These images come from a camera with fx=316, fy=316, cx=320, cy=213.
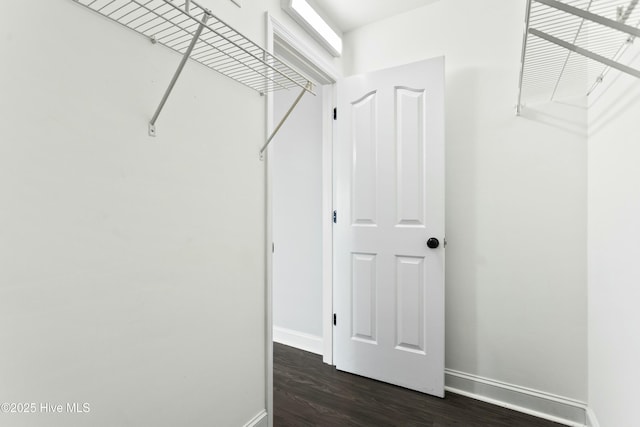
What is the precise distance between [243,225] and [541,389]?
1.88 m

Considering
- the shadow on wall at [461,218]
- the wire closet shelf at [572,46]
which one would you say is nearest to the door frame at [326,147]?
the shadow on wall at [461,218]

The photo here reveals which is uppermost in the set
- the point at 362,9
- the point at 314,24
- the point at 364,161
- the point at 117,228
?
the point at 362,9

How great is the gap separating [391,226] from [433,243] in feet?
0.93

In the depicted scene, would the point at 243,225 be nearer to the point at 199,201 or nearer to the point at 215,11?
the point at 199,201

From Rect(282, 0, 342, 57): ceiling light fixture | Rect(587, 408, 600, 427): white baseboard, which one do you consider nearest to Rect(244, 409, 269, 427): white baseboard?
Rect(587, 408, 600, 427): white baseboard

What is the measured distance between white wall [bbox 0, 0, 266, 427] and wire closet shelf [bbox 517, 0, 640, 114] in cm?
118

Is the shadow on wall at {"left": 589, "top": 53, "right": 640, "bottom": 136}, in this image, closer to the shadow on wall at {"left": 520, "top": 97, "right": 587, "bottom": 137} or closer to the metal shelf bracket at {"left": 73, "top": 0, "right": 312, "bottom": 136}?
the shadow on wall at {"left": 520, "top": 97, "right": 587, "bottom": 137}

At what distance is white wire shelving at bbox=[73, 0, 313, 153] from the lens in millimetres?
913

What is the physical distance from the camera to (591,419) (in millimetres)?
1569

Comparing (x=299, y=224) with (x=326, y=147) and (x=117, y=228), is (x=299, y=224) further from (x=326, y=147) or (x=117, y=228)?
(x=117, y=228)

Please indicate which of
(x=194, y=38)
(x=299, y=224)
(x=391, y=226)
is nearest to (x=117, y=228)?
(x=194, y=38)

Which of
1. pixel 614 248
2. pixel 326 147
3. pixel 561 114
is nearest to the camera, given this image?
pixel 614 248

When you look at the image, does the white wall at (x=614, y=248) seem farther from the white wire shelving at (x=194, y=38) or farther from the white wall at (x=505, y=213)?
the white wire shelving at (x=194, y=38)

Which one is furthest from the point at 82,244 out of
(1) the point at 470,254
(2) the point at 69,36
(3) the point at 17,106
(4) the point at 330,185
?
(1) the point at 470,254
